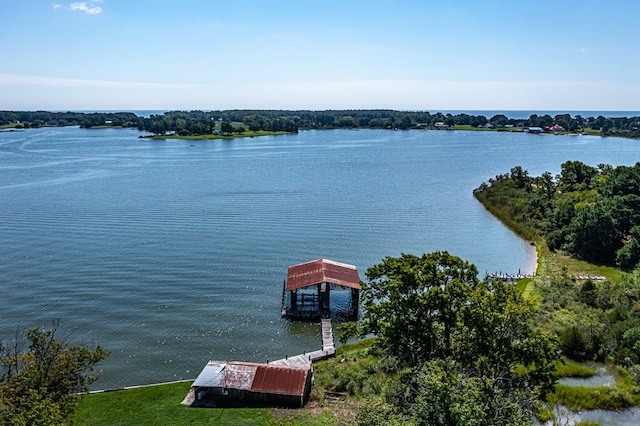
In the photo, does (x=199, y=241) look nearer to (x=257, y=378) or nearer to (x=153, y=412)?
(x=257, y=378)

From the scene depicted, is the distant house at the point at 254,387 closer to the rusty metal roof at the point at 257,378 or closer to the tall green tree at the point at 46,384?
the rusty metal roof at the point at 257,378

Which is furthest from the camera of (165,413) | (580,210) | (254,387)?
(580,210)

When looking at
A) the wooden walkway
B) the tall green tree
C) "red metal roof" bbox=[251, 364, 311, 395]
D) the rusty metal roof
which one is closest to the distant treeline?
the wooden walkway

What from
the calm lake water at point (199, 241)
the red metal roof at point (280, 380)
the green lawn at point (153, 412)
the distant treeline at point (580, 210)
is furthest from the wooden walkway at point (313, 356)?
the distant treeline at point (580, 210)

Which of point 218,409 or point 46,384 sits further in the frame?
point 218,409

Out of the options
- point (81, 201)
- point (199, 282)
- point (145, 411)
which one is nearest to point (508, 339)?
point (145, 411)

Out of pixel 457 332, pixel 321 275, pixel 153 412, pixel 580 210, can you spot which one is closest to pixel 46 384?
pixel 153 412

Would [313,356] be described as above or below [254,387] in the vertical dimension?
below
